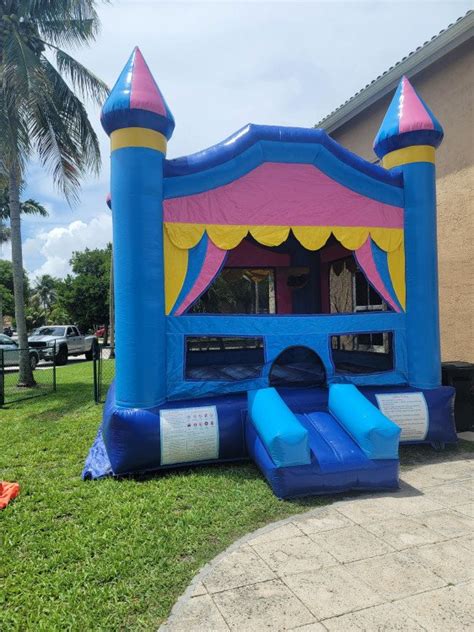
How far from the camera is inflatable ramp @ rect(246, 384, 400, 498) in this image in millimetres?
4211

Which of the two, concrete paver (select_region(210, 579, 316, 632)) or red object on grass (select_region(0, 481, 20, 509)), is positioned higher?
red object on grass (select_region(0, 481, 20, 509))

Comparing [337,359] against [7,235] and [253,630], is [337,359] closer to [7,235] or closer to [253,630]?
[253,630]

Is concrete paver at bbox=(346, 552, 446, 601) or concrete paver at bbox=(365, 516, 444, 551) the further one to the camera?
concrete paver at bbox=(365, 516, 444, 551)

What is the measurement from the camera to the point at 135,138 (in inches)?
195

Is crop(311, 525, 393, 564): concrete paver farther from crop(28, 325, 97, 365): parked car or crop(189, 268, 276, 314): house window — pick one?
crop(28, 325, 97, 365): parked car

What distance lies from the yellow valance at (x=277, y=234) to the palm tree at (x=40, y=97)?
7242 millimetres

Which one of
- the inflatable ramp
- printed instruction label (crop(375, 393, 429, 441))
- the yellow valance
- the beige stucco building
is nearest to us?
the inflatable ramp

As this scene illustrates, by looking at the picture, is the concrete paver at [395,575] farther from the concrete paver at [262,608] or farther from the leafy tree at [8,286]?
the leafy tree at [8,286]

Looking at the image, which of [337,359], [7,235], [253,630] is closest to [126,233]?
[253,630]

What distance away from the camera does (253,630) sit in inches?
95.2

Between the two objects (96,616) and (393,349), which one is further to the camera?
(393,349)

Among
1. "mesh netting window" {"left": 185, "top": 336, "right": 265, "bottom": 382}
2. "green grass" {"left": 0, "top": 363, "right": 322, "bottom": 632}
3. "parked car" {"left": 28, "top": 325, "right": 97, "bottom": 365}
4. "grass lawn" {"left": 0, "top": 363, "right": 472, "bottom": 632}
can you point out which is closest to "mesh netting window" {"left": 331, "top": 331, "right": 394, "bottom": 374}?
"mesh netting window" {"left": 185, "top": 336, "right": 265, "bottom": 382}

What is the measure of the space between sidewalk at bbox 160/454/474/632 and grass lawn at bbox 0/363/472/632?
221 mm

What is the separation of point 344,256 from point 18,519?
20.3 ft
